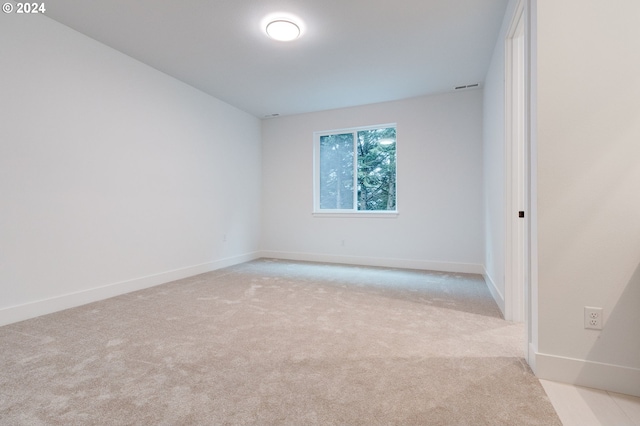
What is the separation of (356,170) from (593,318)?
408 centimetres

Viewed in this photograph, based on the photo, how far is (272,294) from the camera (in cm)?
335

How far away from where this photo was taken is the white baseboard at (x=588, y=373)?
152cm

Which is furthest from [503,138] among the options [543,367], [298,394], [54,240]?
[54,240]

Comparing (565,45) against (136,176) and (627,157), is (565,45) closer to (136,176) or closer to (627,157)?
(627,157)

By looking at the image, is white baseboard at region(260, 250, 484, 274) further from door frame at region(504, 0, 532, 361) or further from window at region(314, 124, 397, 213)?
door frame at region(504, 0, 532, 361)

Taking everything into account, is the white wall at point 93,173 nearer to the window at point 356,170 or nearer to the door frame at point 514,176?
the window at point 356,170

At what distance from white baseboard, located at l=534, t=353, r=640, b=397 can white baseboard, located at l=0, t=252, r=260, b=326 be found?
3.77 metres

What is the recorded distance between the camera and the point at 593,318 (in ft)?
5.20

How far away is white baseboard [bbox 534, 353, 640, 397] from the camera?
1517mm

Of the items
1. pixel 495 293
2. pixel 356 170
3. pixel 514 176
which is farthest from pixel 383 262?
pixel 514 176

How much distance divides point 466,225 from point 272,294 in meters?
3.02

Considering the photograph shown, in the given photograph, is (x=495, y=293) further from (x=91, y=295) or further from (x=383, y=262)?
(x=91, y=295)

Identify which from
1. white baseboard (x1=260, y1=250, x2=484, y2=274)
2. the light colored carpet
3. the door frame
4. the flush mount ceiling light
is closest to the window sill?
white baseboard (x1=260, y1=250, x2=484, y2=274)

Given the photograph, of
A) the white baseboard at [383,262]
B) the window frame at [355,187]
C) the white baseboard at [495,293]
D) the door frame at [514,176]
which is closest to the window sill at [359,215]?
the window frame at [355,187]
